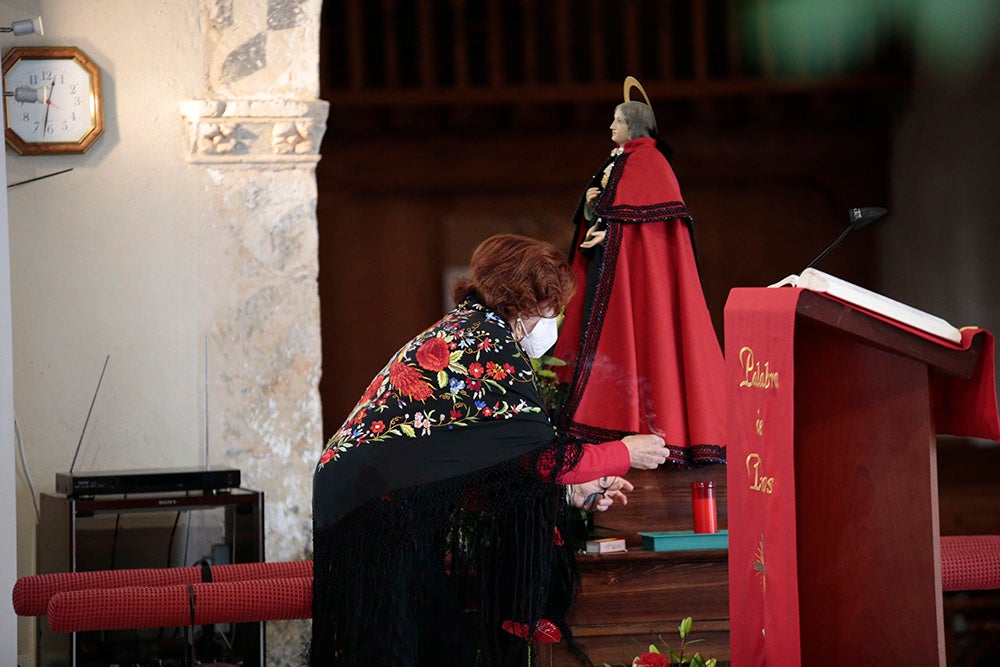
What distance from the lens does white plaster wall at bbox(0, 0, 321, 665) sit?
3.90 m

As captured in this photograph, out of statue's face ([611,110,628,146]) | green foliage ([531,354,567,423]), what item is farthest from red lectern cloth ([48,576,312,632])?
statue's face ([611,110,628,146])

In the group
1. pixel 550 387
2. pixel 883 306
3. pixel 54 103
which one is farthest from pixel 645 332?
pixel 54 103

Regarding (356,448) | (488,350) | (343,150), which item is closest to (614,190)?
(488,350)

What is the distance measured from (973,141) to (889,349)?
11.2ft

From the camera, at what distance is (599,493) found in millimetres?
2770

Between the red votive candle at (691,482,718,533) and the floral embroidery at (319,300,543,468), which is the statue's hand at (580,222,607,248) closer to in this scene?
the red votive candle at (691,482,718,533)

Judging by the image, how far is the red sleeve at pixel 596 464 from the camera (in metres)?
2.38

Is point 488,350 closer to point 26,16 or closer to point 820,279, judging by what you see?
point 820,279

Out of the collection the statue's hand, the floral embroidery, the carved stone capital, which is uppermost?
the carved stone capital

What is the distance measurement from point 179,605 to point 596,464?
913 millimetres

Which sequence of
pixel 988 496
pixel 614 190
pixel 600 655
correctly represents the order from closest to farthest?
pixel 600 655 → pixel 614 190 → pixel 988 496

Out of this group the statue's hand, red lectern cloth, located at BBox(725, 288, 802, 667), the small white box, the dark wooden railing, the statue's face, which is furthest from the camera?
the dark wooden railing

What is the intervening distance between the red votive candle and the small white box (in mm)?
216

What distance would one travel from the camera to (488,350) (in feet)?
7.87
